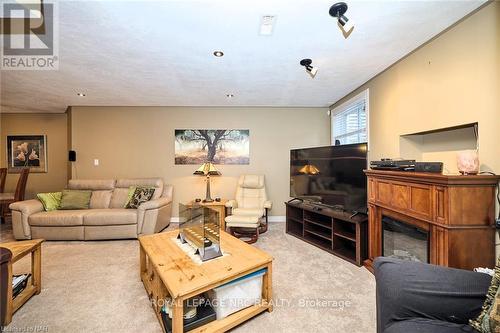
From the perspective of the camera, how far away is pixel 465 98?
1.70 metres

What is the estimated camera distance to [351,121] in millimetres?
3590

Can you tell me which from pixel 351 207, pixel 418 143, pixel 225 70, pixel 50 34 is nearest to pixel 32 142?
pixel 50 34

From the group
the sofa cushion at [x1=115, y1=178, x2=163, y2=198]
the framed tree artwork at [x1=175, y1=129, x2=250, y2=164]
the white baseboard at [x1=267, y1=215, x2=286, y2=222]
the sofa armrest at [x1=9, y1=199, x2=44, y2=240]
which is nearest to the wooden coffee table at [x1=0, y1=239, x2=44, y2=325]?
the sofa armrest at [x1=9, y1=199, x2=44, y2=240]

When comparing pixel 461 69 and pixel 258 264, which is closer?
pixel 258 264

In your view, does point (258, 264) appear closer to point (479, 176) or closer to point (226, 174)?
point (479, 176)

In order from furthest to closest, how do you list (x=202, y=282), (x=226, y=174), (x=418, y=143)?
(x=226, y=174) → (x=418, y=143) → (x=202, y=282)

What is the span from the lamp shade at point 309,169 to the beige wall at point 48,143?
5.20 m

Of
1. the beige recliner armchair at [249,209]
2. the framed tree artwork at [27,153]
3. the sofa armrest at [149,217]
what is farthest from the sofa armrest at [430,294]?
the framed tree artwork at [27,153]

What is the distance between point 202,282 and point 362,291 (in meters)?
1.54

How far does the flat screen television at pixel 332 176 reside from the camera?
2.59 m

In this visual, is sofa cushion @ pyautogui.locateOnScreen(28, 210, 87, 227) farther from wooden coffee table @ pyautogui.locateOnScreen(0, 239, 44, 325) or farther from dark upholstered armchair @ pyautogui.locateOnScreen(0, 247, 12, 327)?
dark upholstered armchair @ pyautogui.locateOnScreen(0, 247, 12, 327)

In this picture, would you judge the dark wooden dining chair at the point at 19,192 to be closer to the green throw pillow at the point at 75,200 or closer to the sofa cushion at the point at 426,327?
the green throw pillow at the point at 75,200

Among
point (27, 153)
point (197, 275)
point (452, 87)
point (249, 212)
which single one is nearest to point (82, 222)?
point (249, 212)

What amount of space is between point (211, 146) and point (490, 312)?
401cm
